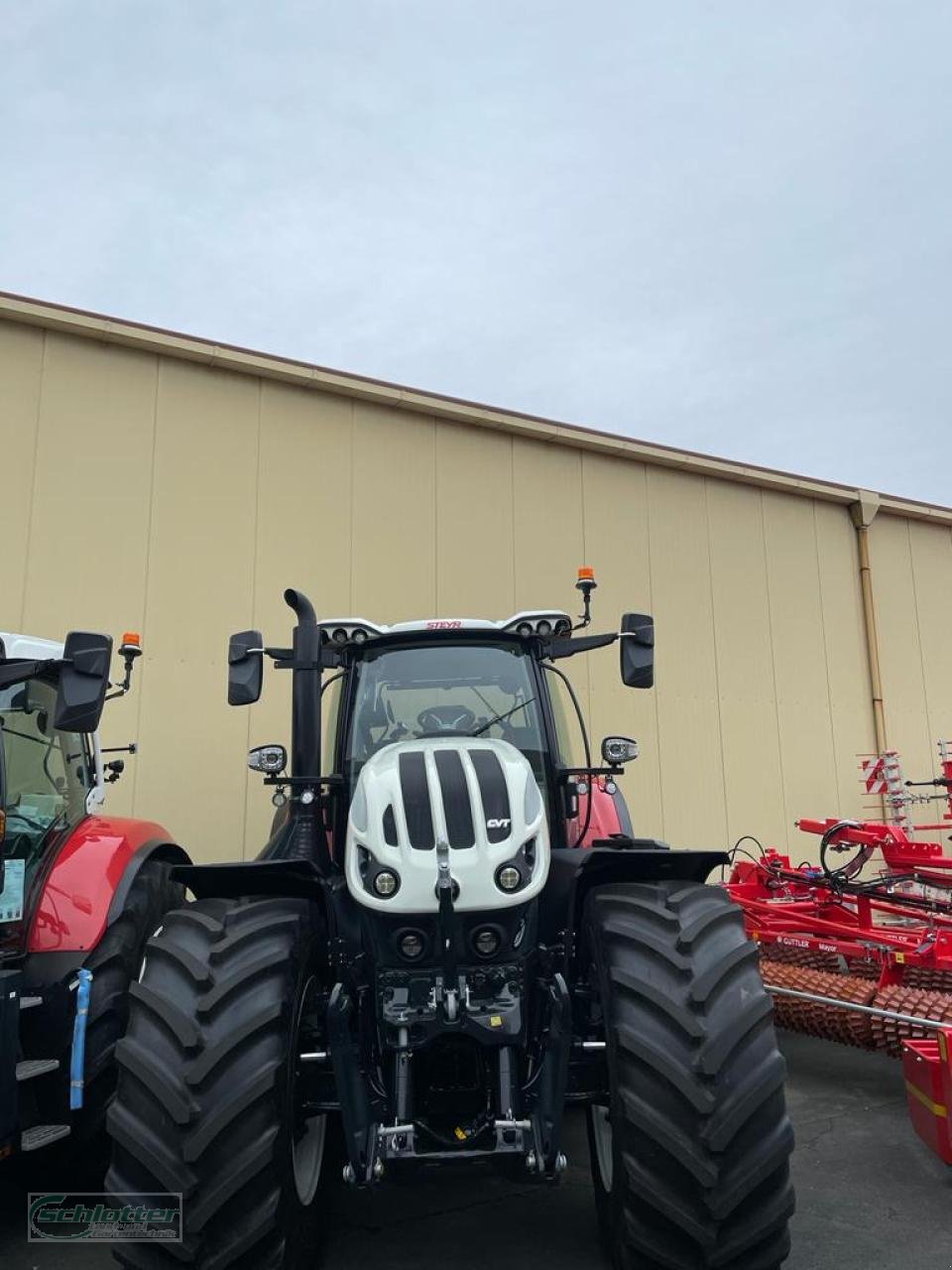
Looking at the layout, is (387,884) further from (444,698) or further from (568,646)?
(568,646)

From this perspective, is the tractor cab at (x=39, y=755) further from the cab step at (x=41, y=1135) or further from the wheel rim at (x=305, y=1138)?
the wheel rim at (x=305, y=1138)

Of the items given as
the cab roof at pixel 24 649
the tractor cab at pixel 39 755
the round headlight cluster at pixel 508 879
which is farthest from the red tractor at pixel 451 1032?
the cab roof at pixel 24 649

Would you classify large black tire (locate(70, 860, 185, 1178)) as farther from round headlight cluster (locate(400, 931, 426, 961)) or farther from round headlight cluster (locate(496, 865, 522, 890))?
round headlight cluster (locate(496, 865, 522, 890))

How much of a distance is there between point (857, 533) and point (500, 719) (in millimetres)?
9468

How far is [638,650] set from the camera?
3.85 metres

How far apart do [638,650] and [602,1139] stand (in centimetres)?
178

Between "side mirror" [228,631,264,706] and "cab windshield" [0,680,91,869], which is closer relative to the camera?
"side mirror" [228,631,264,706]

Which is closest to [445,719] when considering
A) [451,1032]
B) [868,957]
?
[451,1032]

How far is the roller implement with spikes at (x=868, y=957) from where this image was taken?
13.3 feet

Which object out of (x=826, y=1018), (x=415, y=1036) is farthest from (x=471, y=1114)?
(x=826, y=1018)

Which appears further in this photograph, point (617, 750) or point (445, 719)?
point (617, 750)

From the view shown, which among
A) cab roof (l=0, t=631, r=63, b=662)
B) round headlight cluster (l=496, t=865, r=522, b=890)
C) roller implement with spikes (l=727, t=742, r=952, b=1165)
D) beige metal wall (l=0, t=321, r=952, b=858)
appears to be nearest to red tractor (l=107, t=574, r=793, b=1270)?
round headlight cluster (l=496, t=865, r=522, b=890)

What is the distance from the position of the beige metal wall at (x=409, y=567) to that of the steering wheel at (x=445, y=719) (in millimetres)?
4206

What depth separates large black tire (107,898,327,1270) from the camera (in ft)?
8.47
